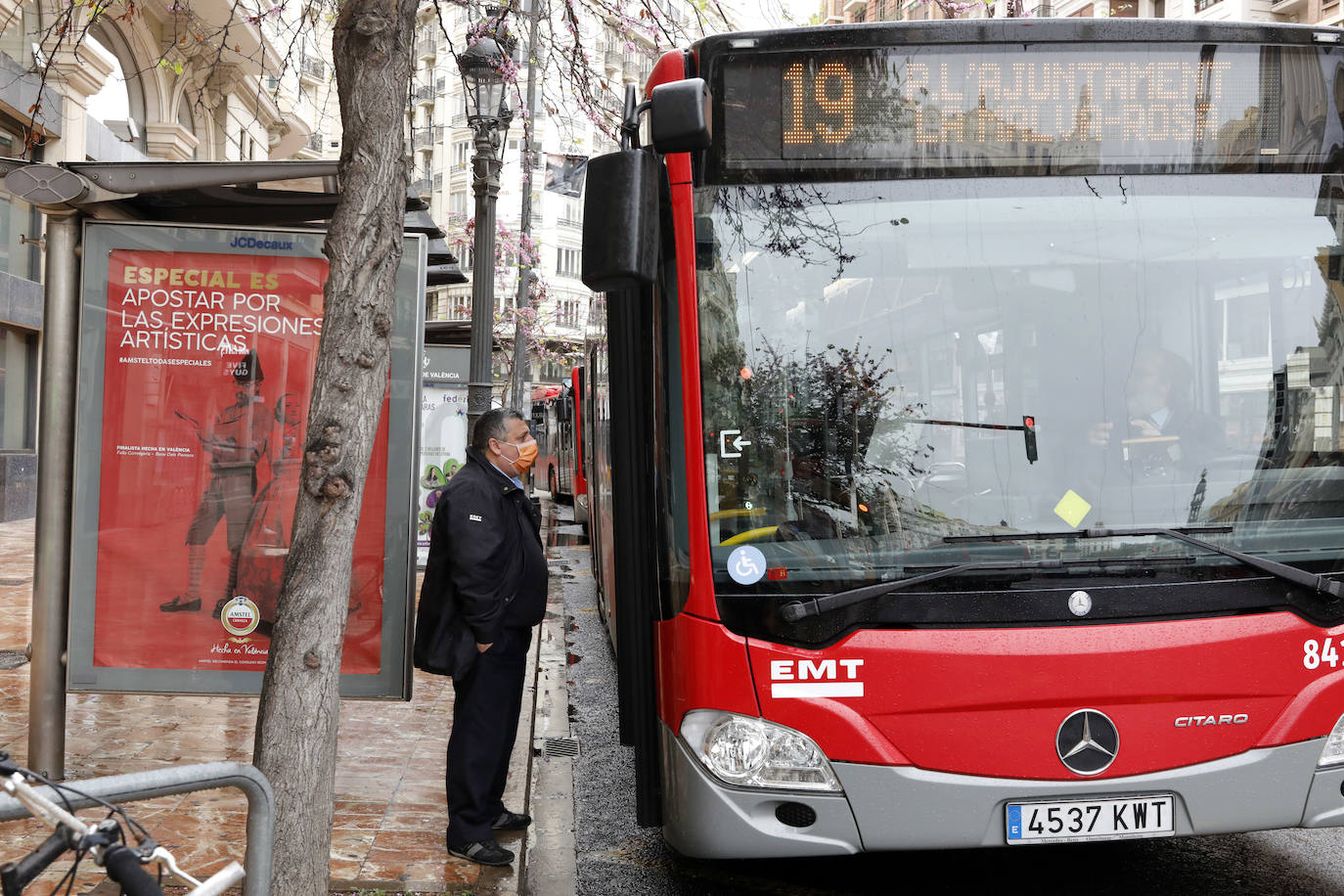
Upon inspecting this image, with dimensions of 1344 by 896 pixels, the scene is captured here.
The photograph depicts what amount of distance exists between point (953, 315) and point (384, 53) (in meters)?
2.04

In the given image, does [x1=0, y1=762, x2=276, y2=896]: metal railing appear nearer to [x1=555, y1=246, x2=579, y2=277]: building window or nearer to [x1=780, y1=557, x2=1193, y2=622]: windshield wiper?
[x1=780, y1=557, x2=1193, y2=622]: windshield wiper

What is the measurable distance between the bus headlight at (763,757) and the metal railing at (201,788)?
1.65m

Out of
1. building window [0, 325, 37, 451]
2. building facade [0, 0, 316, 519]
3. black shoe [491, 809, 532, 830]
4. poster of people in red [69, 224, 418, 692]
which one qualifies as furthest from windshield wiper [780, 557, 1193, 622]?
building window [0, 325, 37, 451]

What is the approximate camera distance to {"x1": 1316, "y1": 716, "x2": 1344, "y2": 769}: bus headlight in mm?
4094

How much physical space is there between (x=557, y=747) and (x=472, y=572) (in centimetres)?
295

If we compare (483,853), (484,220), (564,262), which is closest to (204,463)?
(483,853)

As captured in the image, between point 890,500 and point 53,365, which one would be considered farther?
point 53,365

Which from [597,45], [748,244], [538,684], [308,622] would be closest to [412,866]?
[308,622]

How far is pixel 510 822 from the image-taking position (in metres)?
5.53

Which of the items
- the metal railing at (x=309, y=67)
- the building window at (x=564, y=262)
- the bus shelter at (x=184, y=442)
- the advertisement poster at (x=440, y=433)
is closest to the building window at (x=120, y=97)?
the metal railing at (x=309, y=67)

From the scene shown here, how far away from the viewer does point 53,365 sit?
18.2ft

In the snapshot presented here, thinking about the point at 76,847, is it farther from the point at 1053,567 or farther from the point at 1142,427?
the point at 1142,427

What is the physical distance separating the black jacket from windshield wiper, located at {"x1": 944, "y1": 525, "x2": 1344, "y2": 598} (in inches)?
75.9

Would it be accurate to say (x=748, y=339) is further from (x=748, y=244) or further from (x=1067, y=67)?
(x=1067, y=67)
